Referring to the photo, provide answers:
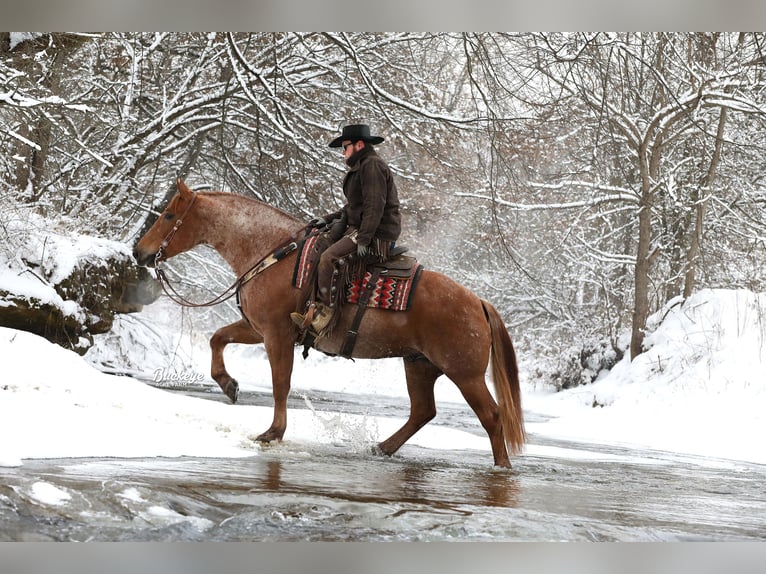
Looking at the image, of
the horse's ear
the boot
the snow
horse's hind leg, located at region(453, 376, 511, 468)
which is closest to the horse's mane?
the horse's ear

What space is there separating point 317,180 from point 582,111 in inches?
154

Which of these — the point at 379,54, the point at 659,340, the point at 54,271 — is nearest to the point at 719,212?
the point at 659,340

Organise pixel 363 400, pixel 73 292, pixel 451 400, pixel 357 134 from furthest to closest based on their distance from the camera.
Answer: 1. pixel 451 400
2. pixel 363 400
3. pixel 73 292
4. pixel 357 134

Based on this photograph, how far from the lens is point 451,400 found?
1215 centimetres

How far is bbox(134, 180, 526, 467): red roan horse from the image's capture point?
16.6ft

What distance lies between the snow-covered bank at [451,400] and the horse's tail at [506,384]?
3.29 feet

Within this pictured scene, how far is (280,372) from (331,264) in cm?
70

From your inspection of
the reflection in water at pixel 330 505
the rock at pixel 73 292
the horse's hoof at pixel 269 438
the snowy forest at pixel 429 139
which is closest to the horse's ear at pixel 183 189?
the horse's hoof at pixel 269 438

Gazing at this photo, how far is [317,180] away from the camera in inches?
371

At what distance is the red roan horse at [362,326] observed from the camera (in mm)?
5055

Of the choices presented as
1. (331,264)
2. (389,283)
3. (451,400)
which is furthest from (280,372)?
(451,400)

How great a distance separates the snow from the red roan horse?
0.49 meters

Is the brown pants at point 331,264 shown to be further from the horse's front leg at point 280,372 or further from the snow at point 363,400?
the snow at point 363,400

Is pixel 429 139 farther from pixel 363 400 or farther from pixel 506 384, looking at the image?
pixel 506 384
